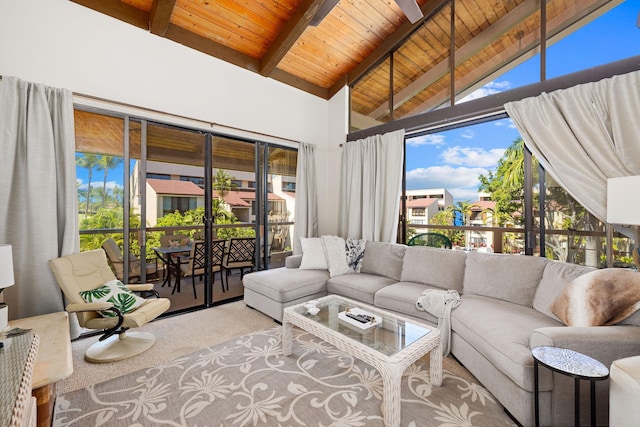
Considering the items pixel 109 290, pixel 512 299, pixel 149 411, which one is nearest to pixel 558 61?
pixel 512 299

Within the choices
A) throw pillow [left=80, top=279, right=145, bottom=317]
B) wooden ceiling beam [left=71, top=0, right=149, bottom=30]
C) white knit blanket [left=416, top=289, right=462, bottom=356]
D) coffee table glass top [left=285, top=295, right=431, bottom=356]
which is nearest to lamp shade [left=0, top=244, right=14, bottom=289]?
throw pillow [left=80, top=279, right=145, bottom=317]

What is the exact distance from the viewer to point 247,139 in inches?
157

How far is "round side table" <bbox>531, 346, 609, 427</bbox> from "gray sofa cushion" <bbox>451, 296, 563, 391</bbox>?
0.09 metres

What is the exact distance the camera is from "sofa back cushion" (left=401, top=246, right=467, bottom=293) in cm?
291

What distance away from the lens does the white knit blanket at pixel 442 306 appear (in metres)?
2.36

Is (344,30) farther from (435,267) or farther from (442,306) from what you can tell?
(442,306)

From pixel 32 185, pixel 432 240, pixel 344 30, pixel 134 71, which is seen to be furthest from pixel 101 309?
pixel 344 30

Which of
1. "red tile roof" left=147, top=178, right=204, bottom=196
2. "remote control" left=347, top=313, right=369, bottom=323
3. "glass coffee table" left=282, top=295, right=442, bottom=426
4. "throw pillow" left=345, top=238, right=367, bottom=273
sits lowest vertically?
"glass coffee table" left=282, top=295, right=442, bottom=426

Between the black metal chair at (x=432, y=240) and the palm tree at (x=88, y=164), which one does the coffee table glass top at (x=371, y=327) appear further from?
the palm tree at (x=88, y=164)

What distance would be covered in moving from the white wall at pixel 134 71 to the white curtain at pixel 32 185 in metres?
0.26

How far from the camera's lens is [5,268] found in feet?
5.60

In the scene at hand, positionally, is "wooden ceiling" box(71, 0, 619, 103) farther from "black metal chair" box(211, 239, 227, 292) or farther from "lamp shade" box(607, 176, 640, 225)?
"black metal chair" box(211, 239, 227, 292)

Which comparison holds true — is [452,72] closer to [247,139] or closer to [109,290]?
[247,139]

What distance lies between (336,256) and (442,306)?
156 cm
